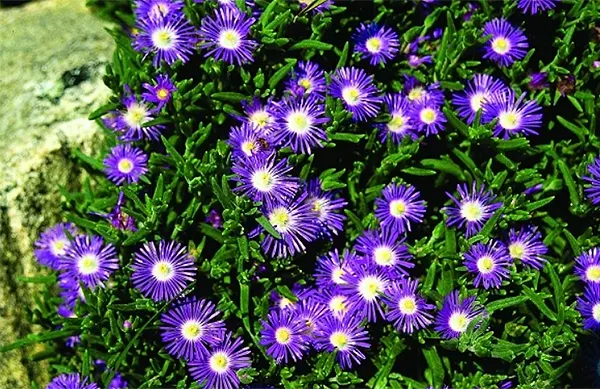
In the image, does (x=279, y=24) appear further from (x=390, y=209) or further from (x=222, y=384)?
(x=222, y=384)

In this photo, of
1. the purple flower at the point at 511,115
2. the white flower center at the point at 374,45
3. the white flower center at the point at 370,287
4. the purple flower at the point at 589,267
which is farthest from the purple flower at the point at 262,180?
the purple flower at the point at 589,267

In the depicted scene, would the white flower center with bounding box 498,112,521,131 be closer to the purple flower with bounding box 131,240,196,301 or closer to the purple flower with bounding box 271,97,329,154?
the purple flower with bounding box 271,97,329,154

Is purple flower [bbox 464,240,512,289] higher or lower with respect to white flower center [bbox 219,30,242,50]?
lower

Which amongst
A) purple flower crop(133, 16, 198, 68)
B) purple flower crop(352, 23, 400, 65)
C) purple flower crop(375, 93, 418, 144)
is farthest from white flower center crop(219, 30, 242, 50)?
purple flower crop(375, 93, 418, 144)

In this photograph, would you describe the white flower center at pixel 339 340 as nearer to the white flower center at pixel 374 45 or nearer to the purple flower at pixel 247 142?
the purple flower at pixel 247 142

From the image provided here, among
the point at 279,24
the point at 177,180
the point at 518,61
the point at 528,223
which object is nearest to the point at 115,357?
the point at 177,180

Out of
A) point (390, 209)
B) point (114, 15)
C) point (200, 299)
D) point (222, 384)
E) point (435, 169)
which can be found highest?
point (114, 15)
